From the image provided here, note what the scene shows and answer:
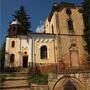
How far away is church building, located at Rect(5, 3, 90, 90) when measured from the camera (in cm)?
2433

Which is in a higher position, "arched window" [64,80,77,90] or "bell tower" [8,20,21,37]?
"bell tower" [8,20,21,37]

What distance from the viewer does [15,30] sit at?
3070 cm

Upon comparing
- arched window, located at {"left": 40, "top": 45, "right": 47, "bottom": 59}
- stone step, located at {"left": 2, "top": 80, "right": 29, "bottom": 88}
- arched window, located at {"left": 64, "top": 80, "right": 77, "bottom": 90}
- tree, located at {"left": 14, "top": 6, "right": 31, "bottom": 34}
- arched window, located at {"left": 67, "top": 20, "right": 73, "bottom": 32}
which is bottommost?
arched window, located at {"left": 64, "top": 80, "right": 77, "bottom": 90}

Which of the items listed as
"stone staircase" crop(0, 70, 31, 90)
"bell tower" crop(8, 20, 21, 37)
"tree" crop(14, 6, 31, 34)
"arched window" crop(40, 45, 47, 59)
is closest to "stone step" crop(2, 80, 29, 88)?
"stone staircase" crop(0, 70, 31, 90)

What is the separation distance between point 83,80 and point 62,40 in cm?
880

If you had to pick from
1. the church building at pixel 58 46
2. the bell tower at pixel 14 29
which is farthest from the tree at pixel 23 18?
the church building at pixel 58 46

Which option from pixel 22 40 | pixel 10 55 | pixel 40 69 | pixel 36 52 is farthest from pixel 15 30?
pixel 40 69

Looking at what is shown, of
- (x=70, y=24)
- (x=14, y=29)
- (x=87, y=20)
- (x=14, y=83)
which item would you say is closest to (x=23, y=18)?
(x=14, y=29)

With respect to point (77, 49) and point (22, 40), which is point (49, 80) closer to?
point (77, 49)

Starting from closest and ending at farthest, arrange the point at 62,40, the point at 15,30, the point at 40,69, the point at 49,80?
1. the point at 49,80
2. the point at 40,69
3. the point at 62,40
4. the point at 15,30

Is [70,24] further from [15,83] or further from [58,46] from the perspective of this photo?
[15,83]

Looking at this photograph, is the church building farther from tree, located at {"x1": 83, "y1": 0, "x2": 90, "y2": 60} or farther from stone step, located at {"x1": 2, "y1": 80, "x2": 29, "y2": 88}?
stone step, located at {"x1": 2, "y1": 80, "x2": 29, "y2": 88}

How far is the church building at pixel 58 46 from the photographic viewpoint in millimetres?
24328

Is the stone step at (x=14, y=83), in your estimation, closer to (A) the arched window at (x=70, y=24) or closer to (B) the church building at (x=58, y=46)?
(B) the church building at (x=58, y=46)
